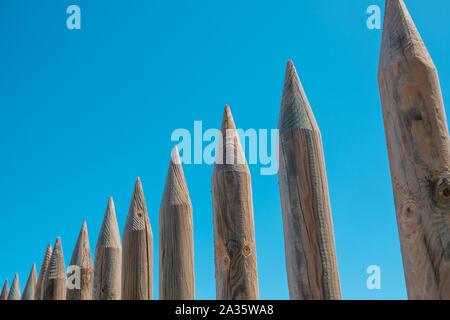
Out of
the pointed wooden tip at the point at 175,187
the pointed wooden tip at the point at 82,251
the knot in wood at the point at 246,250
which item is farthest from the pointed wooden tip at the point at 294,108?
the pointed wooden tip at the point at 82,251

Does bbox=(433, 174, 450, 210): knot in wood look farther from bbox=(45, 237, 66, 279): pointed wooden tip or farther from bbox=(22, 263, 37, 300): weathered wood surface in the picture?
bbox=(22, 263, 37, 300): weathered wood surface

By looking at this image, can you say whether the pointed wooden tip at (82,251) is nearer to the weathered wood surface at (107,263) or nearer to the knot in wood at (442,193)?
the weathered wood surface at (107,263)

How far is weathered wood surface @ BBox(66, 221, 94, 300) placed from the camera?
6625mm

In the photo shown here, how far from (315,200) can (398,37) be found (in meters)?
1.22

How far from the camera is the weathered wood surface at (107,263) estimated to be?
5.93 m

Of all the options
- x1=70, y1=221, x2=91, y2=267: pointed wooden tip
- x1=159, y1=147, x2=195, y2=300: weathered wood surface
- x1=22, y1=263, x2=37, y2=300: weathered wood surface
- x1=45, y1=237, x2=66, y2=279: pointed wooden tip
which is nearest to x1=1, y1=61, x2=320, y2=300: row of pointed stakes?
x1=159, y1=147, x2=195, y2=300: weathered wood surface

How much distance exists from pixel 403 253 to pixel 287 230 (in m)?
0.83

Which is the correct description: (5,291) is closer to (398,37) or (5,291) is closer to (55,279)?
(55,279)

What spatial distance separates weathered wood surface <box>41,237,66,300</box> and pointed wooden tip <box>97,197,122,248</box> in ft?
4.58

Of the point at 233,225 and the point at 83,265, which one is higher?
the point at 83,265

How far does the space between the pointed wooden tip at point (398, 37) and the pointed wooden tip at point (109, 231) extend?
404 cm

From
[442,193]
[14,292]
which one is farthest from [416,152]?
[14,292]

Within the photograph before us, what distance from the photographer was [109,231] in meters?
6.10

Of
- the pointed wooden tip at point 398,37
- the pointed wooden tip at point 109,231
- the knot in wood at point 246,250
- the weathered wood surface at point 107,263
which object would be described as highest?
the pointed wooden tip at point 398,37
